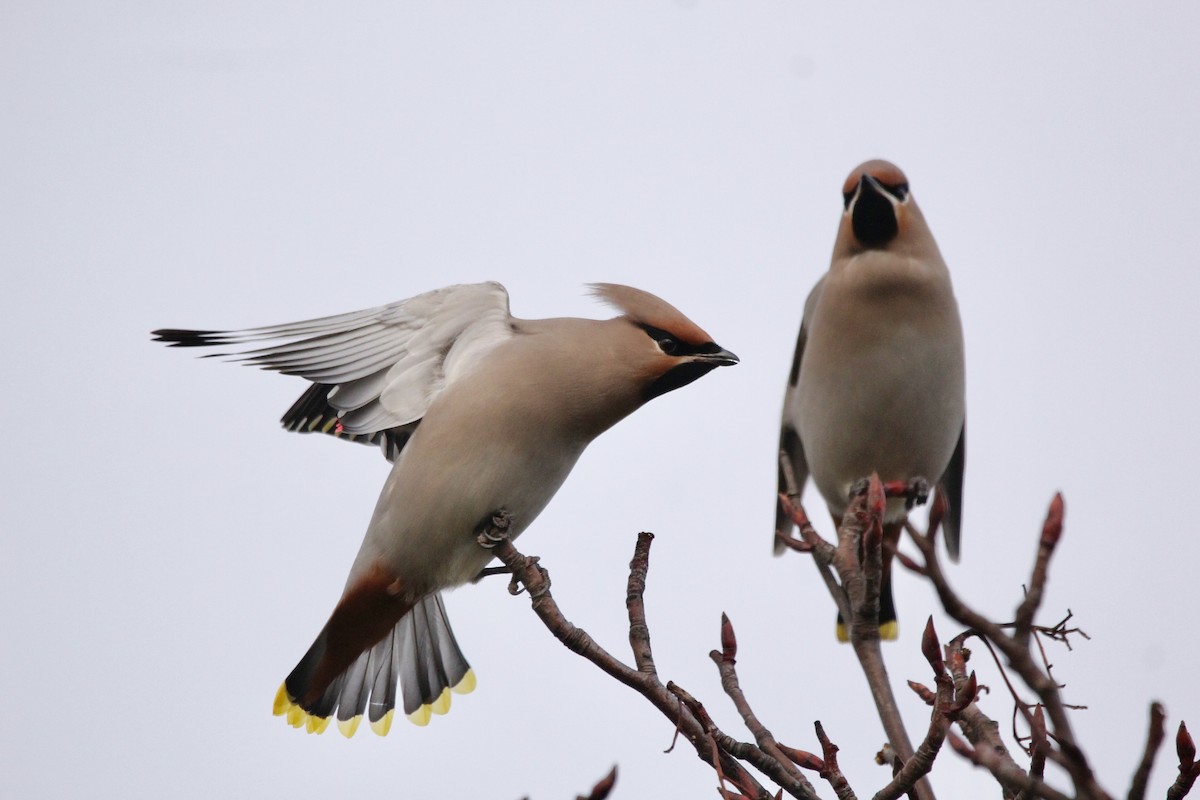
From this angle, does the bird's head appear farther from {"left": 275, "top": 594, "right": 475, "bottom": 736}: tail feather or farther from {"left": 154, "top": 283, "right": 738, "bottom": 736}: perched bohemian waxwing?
{"left": 275, "top": 594, "right": 475, "bottom": 736}: tail feather

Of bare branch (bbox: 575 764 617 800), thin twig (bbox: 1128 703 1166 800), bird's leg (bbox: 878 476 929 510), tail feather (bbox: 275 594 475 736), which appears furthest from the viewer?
tail feather (bbox: 275 594 475 736)

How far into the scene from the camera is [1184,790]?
2.12 metres

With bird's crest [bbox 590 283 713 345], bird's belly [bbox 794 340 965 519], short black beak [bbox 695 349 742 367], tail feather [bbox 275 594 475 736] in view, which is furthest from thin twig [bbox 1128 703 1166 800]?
tail feather [bbox 275 594 475 736]

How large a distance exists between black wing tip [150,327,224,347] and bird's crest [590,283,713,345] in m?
1.22

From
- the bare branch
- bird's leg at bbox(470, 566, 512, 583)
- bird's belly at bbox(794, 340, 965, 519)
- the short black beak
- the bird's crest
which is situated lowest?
the bare branch

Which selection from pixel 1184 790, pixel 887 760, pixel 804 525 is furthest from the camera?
pixel 887 760

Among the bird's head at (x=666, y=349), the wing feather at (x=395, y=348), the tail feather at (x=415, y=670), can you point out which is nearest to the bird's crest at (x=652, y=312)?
the bird's head at (x=666, y=349)

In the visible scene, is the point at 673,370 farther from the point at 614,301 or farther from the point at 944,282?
the point at 944,282

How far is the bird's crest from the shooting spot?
4184 millimetres

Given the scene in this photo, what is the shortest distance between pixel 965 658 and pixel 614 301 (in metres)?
1.88

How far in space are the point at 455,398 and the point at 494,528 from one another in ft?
1.36

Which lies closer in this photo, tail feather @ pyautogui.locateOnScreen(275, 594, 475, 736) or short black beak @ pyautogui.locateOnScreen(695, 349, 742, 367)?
short black beak @ pyautogui.locateOnScreen(695, 349, 742, 367)

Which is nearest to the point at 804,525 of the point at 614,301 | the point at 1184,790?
the point at 1184,790

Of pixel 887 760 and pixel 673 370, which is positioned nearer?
pixel 887 760
